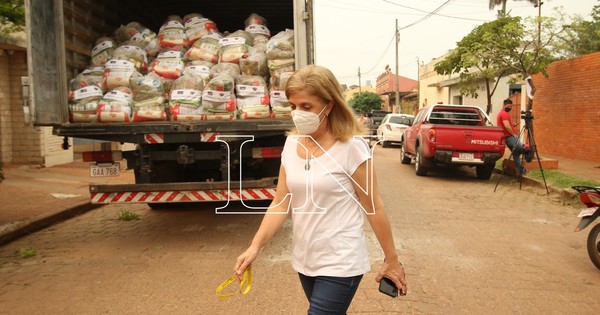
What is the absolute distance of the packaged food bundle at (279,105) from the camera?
599 cm

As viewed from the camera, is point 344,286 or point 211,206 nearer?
point 344,286

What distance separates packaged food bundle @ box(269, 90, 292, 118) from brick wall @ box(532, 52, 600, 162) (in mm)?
9968

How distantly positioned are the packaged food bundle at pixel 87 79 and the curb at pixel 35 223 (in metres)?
1.99

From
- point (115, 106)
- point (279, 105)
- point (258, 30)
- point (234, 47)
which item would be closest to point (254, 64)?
point (234, 47)

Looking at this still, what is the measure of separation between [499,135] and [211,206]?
639cm

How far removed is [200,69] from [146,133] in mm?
1222

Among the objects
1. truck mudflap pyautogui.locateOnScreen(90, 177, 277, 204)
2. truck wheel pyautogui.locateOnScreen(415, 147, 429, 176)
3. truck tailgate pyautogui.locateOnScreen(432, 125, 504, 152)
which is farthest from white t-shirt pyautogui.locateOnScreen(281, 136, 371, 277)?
truck wheel pyautogui.locateOnScreen(415, 147, 429, 176)

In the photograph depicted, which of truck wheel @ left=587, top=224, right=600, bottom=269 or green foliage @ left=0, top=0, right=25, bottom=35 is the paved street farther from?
green foliage @ left=0, top=0, right=25, bottom=35

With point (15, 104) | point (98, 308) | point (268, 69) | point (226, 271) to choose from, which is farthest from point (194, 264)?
point (15, 104)

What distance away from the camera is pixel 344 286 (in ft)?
7.11

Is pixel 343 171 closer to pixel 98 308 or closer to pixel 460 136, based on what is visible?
pixel 98 308

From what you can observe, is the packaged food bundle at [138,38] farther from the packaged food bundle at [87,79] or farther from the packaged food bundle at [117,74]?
the packaged food bundle at [87,79]

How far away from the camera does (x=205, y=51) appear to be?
22.1 feet

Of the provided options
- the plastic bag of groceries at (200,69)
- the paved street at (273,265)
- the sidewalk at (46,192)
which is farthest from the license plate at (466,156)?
the plastic bag of groceries at (200,69)
